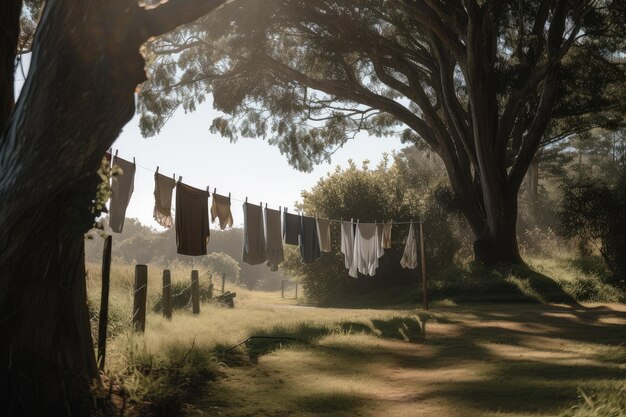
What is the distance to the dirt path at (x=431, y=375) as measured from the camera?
5824 millimetres

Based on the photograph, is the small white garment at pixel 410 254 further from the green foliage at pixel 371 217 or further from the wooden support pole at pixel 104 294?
the wooden support pole at pixel 104 294

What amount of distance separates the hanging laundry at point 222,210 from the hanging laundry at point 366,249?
502cm

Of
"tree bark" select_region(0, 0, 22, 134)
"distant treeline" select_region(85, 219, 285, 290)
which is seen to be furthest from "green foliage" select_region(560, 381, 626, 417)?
"distant treeline" select_region(85, 219, 285, 290)

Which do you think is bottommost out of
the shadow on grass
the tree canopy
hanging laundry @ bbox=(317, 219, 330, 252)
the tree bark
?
the shadow on grass

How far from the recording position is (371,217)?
82.6ft

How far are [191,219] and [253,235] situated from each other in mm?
2238

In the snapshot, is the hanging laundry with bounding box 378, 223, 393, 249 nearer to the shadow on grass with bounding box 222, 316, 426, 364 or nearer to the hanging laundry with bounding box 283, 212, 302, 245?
the hanging laundry with bounding box 283, 212, 302, 245

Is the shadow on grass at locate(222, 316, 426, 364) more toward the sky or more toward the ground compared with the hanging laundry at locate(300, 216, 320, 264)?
more toward the ground

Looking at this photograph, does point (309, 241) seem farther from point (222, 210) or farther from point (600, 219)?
point (600, 219)

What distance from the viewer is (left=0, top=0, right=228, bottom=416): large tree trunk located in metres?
4.69

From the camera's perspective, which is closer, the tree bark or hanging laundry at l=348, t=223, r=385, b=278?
the tree bark

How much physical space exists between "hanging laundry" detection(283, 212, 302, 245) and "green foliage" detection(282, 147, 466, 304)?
1055 centimetres

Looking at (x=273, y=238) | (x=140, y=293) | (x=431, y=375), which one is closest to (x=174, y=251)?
(x=273, y=238)

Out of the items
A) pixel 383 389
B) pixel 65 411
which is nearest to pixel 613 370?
pixel 383 389
